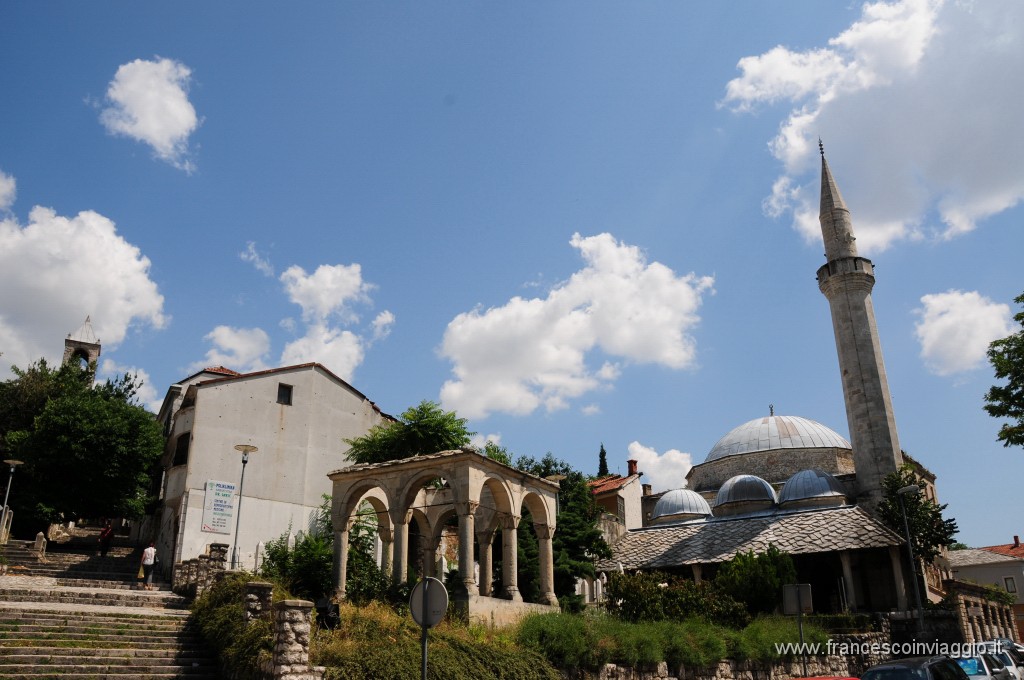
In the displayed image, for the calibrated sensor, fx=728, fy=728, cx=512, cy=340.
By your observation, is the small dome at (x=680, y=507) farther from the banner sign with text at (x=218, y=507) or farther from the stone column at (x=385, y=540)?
the banner sign with text at (x=218, y=507)

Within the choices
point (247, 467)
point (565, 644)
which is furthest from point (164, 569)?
point (565, 644)

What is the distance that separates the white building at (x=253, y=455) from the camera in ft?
78.9

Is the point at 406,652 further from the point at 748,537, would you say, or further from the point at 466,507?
the point at 748,537

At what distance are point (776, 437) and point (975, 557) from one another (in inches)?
1145

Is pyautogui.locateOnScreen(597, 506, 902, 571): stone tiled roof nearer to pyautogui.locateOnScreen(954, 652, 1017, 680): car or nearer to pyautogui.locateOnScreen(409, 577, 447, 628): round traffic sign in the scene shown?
pyautogui.locateOnScreen(954, 652, 1017, 680): car

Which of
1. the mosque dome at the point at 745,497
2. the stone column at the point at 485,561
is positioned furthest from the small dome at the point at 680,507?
the stone column at the point at 485,561

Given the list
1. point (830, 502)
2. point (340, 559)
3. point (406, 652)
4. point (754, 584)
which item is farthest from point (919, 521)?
point (406, 652)

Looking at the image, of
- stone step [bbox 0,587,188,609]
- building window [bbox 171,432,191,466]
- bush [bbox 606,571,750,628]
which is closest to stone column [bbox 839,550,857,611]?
bush [bbox 606,571,750,628]

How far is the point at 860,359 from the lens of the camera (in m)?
34.2

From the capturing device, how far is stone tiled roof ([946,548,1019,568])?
5678cm

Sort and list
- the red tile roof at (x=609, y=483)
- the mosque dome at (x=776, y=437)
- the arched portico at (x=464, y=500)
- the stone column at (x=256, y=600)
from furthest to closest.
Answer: the mosque dome at (x=776, y=437) < the red tile roof at (x=609, y=483) < the arched portico at (x=464, y=500) < the stone column at (x=256, y=600)

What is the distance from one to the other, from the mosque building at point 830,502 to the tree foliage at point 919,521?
0.87 m

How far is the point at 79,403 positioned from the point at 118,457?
2649 mm

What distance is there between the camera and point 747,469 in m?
43.3
